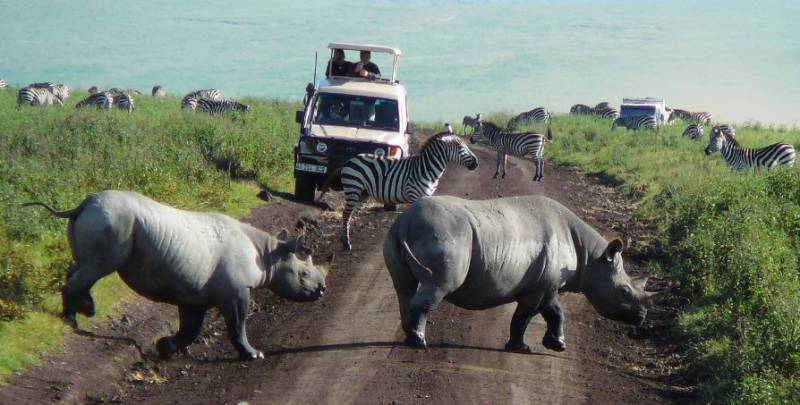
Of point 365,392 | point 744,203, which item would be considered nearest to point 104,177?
point 365,392

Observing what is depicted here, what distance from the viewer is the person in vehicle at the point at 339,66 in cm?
2204

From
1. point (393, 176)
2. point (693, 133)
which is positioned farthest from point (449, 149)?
point (693, 133)

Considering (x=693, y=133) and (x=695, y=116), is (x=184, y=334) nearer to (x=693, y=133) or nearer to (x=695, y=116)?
(x=693, y=133)

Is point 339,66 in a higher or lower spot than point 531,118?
higher

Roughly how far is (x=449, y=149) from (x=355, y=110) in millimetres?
2937

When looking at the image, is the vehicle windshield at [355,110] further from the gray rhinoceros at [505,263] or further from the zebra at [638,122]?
the zebra at [638,122]

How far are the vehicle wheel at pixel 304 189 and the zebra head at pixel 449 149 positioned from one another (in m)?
2.70

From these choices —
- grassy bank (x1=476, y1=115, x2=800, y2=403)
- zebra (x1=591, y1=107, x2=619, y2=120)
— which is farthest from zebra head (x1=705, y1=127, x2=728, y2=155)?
zebra (x1=591, y1=107, x2=619, y2=120)

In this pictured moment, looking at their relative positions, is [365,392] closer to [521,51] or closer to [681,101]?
[681,101]

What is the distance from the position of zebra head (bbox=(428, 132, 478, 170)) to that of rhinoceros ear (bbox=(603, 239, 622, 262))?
257 inches

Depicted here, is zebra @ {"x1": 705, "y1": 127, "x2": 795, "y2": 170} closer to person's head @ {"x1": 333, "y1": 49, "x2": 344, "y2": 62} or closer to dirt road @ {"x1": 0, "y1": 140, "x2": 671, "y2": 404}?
person's head @ {"x1": 333, "y1": 49, "x2": 344, "y2": 62}

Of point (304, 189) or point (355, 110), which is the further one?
point (355, 110)

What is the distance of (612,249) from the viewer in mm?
11312

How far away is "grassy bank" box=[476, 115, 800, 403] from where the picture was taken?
9.95 m
